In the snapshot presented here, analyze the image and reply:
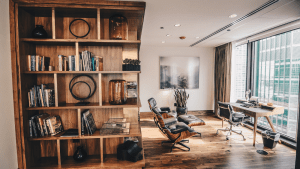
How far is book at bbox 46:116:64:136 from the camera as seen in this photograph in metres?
1.76

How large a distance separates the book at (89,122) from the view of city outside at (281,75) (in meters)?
4.04

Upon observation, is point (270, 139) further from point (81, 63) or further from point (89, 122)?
point (81, 63)

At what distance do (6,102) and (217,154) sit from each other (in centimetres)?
335

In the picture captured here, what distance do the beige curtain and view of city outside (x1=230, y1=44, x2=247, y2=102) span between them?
14cm

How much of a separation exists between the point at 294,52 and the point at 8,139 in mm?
5064

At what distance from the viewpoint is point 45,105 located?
173cm

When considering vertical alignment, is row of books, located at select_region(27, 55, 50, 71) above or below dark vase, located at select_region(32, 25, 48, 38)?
below

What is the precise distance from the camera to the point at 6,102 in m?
1.58

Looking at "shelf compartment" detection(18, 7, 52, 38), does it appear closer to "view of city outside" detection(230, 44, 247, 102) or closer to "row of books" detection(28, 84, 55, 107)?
"row of books" detection(28, 84, 55, 107)

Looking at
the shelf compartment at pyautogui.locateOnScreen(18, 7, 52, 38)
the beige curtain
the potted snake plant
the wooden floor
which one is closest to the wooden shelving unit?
the shelf compartment at pyautogui.locateOnScreen(18, 7, 52, 38)

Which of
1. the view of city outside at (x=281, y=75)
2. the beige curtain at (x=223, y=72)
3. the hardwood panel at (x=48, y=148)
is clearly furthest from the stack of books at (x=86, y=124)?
the beige curtain at (x=223, y=72)

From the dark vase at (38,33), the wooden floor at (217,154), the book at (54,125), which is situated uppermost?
the dark vase at (38,33)

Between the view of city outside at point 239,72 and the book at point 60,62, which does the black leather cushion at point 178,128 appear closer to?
the book at point 60,62

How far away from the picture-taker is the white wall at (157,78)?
18.0ft
